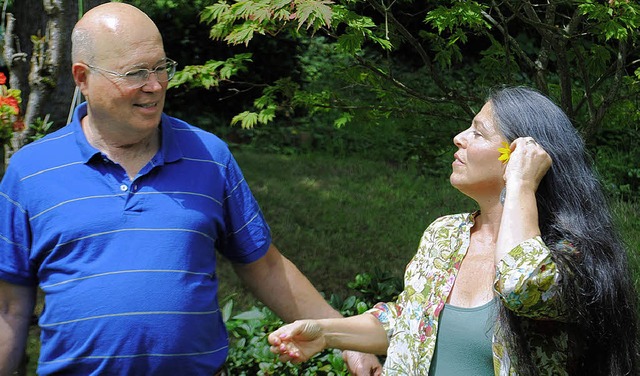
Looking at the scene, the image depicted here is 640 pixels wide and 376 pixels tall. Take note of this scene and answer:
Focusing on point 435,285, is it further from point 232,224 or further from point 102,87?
point 102,87

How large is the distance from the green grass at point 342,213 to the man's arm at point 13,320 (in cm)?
228

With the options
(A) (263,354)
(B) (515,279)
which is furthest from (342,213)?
(B) (515,279)

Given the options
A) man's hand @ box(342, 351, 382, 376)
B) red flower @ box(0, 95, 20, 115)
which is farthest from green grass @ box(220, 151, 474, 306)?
red flower @ box(0, 95, 20, 115)

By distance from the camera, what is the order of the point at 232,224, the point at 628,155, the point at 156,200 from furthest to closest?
the point at 628,155 → the point at 232,224 → the point at 156,200

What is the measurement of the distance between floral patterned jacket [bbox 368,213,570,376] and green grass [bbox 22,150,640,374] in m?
2.60

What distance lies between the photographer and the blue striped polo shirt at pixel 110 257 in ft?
8.76

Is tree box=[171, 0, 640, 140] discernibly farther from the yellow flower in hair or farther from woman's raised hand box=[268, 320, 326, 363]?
woman's raised hand box=[268, 320, 326, 363]

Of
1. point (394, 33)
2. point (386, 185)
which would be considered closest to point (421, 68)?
point (386, 185)

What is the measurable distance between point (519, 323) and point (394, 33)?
2.54 meters

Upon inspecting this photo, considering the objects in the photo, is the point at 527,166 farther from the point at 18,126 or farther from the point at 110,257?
the point at 18,126

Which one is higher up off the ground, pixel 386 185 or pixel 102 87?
pixel 102 87

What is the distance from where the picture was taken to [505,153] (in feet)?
8.97

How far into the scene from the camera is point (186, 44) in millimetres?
10789

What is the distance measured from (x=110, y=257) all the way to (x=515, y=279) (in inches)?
45.9
